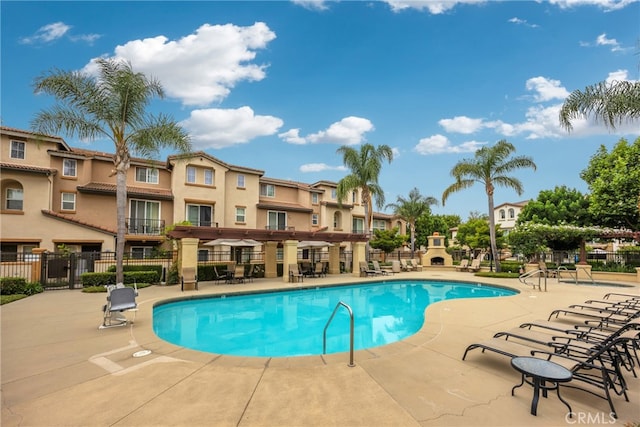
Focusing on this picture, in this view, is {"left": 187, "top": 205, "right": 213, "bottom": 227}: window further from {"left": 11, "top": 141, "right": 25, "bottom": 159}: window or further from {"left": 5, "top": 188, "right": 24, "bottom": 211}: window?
{"left": 11, "top": 141, "right": 25, "bottom": 159}: window

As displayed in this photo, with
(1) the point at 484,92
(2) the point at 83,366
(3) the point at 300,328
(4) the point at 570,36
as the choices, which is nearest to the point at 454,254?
(1) the point at 484,92

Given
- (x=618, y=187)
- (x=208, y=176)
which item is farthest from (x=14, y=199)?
(x=618, y=187)

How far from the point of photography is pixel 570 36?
46.3ft

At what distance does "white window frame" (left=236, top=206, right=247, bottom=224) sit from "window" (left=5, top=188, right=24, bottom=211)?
46.6 feet

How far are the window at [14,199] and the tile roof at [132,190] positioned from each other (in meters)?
3.18

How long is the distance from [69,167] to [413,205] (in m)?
36.1

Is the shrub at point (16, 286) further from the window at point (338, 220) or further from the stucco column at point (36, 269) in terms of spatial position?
the window at point (338, 220)

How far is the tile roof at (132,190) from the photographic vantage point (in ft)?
69.9

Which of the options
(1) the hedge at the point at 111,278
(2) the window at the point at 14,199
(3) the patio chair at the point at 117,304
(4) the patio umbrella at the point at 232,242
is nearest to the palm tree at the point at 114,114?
(1) the hedge at the point at 111,278

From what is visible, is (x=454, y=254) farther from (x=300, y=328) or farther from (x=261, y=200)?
(x=300, y=328)

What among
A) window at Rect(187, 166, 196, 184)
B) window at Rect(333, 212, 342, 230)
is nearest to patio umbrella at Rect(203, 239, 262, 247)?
window at Rect(187, 166, 196, 184)

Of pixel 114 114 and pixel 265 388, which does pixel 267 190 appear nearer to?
pixel 114 114

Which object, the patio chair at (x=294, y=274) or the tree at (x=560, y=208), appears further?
the tree at (x=560, y=208)

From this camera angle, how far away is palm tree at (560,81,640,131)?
8609mm
